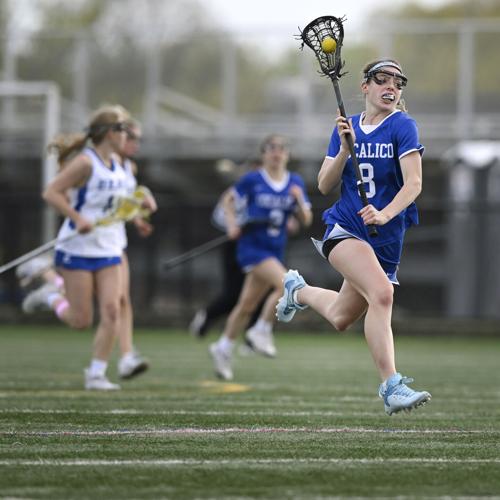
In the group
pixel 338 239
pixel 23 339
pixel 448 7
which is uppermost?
pixel 448 7

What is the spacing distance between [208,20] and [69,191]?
2924 cm

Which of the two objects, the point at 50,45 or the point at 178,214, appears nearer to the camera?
the point at 178,214

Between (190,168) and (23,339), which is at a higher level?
(190,168)

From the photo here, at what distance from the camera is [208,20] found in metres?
38.7

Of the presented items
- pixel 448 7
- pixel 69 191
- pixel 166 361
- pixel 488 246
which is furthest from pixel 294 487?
pixel 448 7

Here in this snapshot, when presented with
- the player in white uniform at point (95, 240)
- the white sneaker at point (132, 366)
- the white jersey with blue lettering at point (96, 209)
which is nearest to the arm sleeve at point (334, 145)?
the player in white uniform at point (95, 240)

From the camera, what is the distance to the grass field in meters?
5.15

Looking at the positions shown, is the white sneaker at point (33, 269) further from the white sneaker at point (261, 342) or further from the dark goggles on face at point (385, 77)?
the dark goggles on face at point (385, 77)

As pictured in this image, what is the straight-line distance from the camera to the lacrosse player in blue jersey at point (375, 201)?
273 inches

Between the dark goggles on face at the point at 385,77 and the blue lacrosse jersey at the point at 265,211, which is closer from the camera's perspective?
the dark goggles on face at the point at 385,77

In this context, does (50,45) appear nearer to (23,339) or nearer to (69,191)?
(23,339)

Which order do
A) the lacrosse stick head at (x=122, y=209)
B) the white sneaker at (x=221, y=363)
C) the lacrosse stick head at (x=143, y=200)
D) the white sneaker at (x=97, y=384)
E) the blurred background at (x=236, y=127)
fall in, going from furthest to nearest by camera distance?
1. the blurred background at (x=236, y=127)
2. the white sneaker at (x=221, y=363)
3. the lacrosse stick head at (x=143, y=200)
4. the lacrosse stick head at (x=122, y=209)
5. the white sneaker at (x=97, y=384)

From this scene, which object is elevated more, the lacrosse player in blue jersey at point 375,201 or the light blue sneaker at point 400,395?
the lacrosse player in blue jersey at point 375,201

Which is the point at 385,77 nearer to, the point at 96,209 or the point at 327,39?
the point at 327,39
